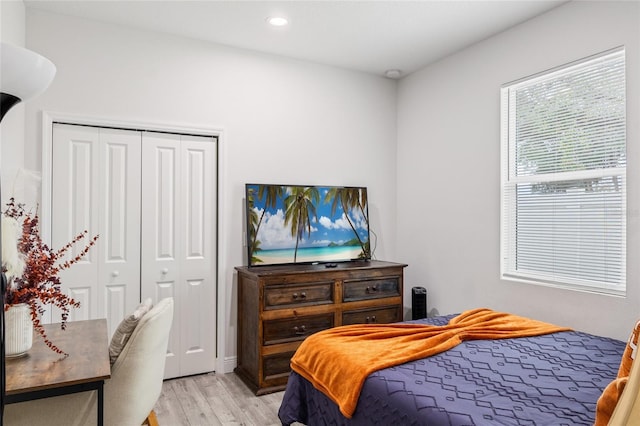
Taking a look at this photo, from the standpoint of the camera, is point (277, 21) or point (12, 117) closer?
point (12, 117)

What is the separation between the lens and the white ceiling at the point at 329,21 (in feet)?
10.00

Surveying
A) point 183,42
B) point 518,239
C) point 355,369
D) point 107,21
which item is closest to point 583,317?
point 518,239

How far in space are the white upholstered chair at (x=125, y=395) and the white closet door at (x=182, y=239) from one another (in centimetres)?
150

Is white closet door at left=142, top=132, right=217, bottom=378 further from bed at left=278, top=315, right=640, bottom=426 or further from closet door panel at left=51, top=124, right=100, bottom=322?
bed at left=278, top=315, right=640, bottom=426

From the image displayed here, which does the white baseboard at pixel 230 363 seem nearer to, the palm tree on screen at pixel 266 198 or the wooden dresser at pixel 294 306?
the wooden dresser at pixel 294 306

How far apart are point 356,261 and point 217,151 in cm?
165

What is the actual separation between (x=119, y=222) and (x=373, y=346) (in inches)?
87.4

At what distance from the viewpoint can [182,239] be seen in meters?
3.58

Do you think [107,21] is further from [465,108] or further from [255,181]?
[465,108]

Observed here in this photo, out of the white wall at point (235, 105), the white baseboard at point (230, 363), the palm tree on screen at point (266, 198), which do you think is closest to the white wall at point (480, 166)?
the white wall at point (235, 105)

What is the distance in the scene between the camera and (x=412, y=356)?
2145 mm

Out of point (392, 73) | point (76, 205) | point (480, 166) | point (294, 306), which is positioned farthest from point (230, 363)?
point (392, 73)

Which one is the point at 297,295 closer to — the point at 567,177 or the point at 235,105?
the point at 235,105

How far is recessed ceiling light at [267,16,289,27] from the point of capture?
324 centimetres
